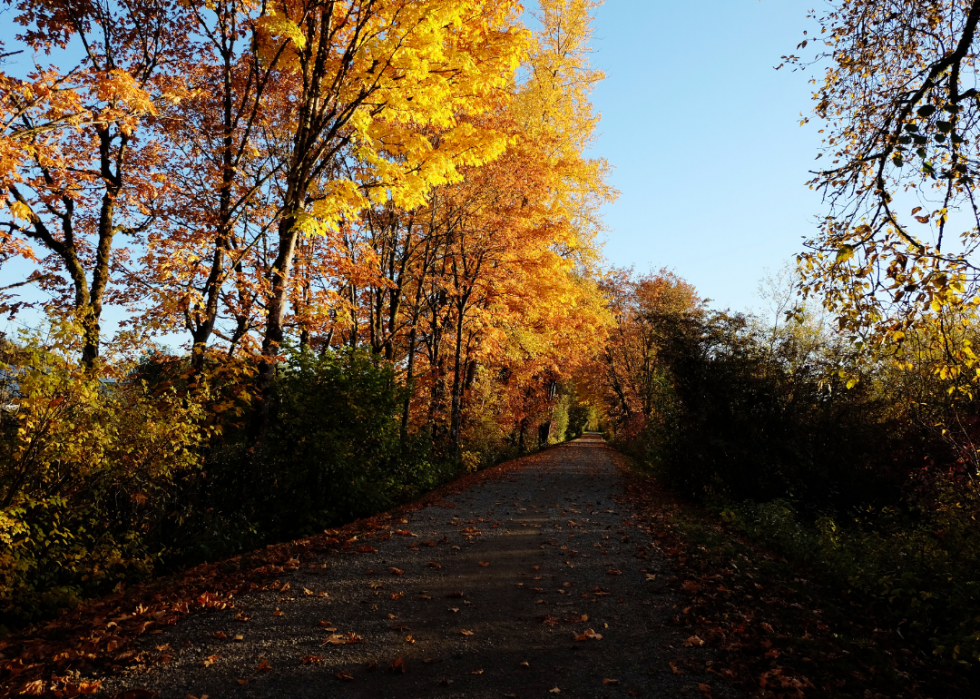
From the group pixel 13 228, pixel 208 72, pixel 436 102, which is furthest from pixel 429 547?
pixel 208 72

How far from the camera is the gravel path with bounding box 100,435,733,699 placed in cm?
397

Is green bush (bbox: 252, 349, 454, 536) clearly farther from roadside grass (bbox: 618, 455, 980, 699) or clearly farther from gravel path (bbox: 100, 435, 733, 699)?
roadside grass (bbox: 618, 455, 980, 699)

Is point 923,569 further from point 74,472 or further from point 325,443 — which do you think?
point 74,472

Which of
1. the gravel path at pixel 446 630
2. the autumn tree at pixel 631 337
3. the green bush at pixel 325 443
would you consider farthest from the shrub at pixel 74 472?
the autumn tree at pixel 631 337

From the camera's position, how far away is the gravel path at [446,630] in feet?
13.0

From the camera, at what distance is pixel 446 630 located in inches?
194

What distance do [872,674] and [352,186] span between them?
899 cm

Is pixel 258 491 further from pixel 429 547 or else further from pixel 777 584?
pixel 777 584

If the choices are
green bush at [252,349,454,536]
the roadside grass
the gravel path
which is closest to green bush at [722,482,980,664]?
the roadside grass

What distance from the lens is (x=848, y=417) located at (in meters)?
12.6

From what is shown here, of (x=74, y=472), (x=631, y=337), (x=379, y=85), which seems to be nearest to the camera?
(x=74, y=472)

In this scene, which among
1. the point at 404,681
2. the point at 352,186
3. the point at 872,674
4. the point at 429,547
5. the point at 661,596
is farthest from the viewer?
the point at 352,186

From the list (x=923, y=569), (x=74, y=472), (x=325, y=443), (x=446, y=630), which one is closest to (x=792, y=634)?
(x=923, y=569)

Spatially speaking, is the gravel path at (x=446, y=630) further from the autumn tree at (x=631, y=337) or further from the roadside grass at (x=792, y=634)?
the autumn tree at (x=631, y=337)
